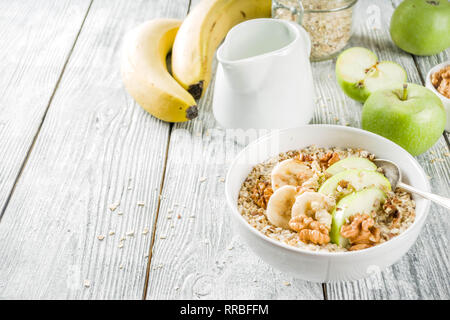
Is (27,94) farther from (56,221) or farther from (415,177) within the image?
(415,177)

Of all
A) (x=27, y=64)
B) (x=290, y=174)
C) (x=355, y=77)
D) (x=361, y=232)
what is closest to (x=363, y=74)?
(x=355, y=77)

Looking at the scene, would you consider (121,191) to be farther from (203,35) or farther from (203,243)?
(203,35)

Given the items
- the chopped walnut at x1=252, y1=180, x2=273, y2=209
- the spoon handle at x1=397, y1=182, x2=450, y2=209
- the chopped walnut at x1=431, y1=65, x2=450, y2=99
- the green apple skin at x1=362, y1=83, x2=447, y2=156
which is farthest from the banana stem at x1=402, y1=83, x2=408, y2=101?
the chopped walnut at x1=252, y1=180, x2=273, y2=209

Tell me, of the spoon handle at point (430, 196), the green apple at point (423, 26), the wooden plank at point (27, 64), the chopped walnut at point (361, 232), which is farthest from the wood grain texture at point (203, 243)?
the green apple at point (423, 26)

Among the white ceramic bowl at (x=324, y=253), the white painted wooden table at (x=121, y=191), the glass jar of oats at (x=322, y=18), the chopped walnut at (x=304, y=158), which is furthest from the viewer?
the glass jar of oats at (x=322, y=18)

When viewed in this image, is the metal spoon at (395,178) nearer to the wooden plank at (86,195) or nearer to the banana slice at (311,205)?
the banana slice at (311,205)

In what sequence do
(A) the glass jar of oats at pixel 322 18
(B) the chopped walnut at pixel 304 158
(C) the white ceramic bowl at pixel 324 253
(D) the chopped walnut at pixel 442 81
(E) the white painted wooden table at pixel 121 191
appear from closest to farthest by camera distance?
(C) the white ceramic bowl at pixel 324 253 < (E) the white painted wooden table at pixel 121 191 < (B) the chopped walnut at pixel 304 158 < (D) the chopped walnut at pixel 442 81 < (A) the glass jar of oats at pixel 322 18
